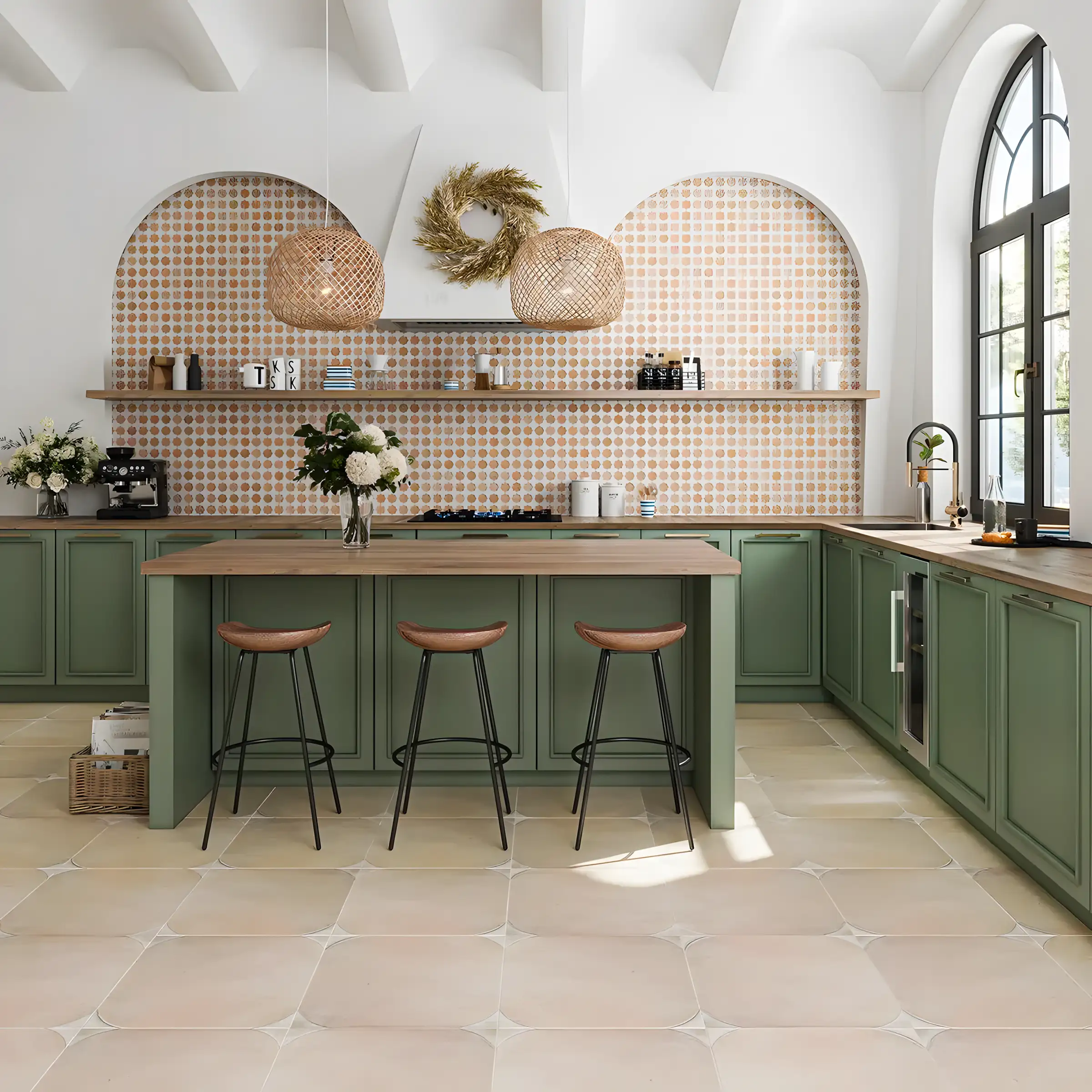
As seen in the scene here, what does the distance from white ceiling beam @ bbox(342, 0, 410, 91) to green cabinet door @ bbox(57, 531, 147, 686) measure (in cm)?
276

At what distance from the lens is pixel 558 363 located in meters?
5.66

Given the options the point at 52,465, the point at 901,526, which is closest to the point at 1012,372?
the point at 901,526

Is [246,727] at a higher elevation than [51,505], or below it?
below

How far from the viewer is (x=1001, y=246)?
15.9 feet

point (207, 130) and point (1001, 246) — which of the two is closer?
point (1001, 246)

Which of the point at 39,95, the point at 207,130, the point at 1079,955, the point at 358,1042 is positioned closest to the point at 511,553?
the point at 358,1042

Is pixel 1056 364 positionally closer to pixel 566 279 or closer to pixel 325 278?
pixel 566 279

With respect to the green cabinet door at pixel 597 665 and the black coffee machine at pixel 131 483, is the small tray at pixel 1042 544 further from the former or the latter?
the black coffee machine at pixel 131 483

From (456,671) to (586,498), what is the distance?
6.83 feet

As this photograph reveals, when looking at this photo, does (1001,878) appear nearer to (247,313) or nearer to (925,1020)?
(925,1020)

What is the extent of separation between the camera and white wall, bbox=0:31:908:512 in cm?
539

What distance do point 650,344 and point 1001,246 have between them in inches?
74.9

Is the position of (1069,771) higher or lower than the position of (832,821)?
higher

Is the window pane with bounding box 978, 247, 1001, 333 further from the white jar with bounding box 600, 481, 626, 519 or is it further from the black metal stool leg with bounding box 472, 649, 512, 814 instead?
the black metal stool leg with bounding box 472, 649, 512, 814
